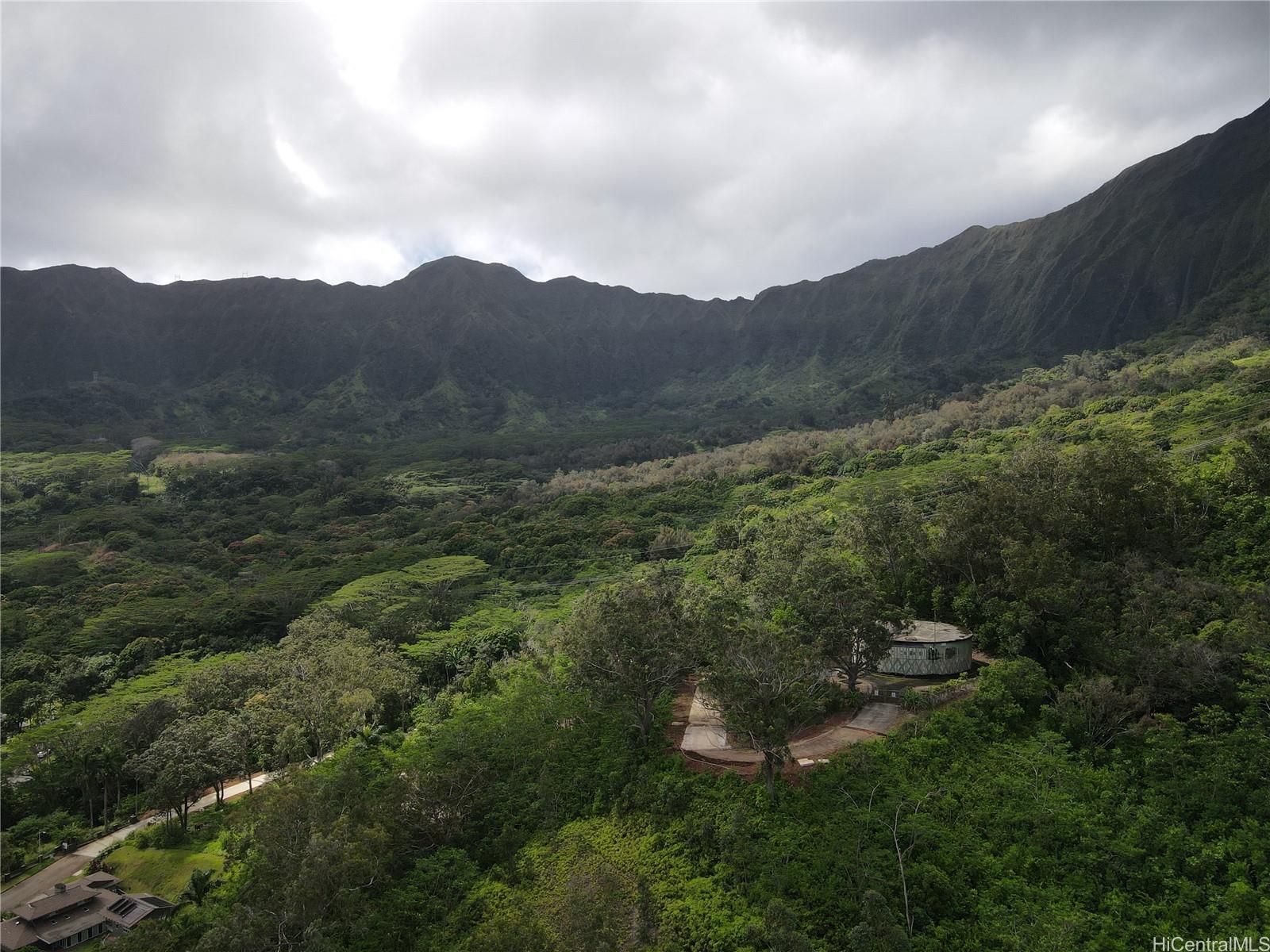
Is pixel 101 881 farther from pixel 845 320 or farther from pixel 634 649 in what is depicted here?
pixel 845 320

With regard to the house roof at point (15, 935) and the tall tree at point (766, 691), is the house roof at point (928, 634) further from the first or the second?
the house roof at point (15, 935)

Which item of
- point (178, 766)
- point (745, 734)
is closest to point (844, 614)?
point (745, 734)

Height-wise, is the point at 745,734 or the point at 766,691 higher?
the point at 766,691

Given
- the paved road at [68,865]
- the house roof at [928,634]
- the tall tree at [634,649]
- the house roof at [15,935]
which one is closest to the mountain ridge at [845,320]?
the house roof at [928,634]

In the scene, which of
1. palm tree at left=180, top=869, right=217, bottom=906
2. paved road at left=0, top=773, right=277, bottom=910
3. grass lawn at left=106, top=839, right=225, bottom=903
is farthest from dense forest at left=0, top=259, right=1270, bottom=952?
paved road at left=0, top=773, right=277, bottom=910

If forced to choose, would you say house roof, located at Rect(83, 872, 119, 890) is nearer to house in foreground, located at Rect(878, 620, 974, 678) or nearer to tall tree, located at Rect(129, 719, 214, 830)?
tall tree, located at Rect(129, 719, 214, 830)

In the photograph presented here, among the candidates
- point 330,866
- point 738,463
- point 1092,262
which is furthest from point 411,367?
point 330,866
